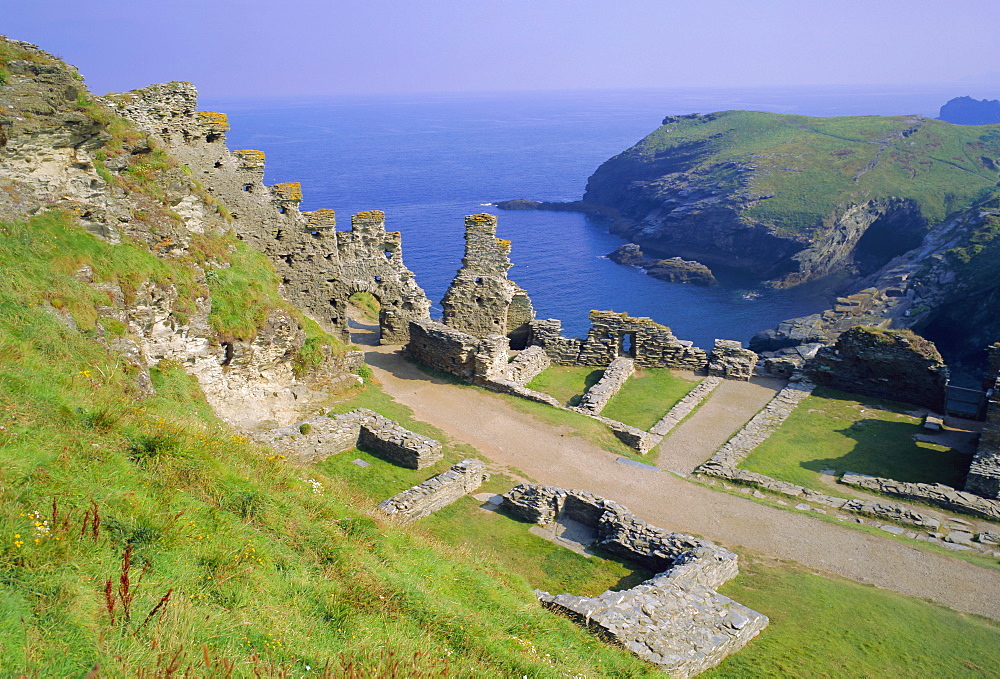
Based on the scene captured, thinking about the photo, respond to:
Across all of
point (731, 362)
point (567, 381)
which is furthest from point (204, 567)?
point (731, 362)

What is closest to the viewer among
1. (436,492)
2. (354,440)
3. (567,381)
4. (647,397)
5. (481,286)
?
(436,492)

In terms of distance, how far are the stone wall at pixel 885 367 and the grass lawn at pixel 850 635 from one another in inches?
508

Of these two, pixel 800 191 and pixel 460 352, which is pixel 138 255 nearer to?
pixel 460 352

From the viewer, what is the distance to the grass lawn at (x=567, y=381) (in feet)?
84.6

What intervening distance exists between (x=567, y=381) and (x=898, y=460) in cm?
1163

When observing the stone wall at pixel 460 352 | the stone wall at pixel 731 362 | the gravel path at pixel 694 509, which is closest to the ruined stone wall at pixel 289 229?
the stone wall at pixel 460 352

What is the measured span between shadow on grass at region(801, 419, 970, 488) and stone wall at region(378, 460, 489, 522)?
1017 cm

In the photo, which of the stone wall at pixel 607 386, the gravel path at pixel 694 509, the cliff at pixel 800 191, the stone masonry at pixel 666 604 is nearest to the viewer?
the stone masonry at pixel 666 604

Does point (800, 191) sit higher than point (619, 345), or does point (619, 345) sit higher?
point (800, 191)

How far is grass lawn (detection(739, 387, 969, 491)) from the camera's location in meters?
19.6

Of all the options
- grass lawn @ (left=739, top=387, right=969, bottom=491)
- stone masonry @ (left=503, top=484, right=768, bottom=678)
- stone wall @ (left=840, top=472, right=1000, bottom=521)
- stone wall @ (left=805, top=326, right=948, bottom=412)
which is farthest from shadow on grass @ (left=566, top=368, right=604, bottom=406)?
stone masonry @ (left=503, top=484, right=768, bottom=678)

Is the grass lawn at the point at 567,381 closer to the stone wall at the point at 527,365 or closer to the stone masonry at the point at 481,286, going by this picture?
the stone wall at the point at 527,365

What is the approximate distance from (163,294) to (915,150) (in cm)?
Result: 13487

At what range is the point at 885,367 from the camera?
80.7 ft
